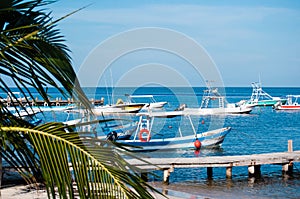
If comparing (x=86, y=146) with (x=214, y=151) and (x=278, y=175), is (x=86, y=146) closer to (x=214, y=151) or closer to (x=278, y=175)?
(x=278, y=175)

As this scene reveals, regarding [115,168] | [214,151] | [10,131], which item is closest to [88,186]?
[115,168]

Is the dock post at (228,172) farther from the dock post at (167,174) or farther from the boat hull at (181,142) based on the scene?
the boat hull at (181,142)

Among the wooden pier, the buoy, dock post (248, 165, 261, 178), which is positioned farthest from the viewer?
the buoy

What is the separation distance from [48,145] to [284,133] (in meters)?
50.1

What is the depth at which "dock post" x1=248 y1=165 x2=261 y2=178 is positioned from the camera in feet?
75.4

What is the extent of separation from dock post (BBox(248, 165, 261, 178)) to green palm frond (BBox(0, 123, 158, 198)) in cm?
1999

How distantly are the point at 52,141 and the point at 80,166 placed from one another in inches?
10.1

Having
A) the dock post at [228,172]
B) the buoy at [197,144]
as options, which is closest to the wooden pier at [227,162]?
the dock post at [228,172]

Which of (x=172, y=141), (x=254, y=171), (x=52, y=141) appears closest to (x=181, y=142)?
(x=172, y=141)

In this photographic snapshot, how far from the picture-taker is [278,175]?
24188 millimetres

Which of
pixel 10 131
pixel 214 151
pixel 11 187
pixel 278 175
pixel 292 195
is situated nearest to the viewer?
pixel 10 131

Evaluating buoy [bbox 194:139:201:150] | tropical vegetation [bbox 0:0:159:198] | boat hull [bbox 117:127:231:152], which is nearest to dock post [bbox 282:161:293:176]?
boat hull [bbox 117:127:231:152]

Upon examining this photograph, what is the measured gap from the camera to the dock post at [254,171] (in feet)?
75.4

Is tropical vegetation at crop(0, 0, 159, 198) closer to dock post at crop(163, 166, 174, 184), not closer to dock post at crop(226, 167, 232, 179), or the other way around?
dock post at crop(163, 166, 174, 184)
